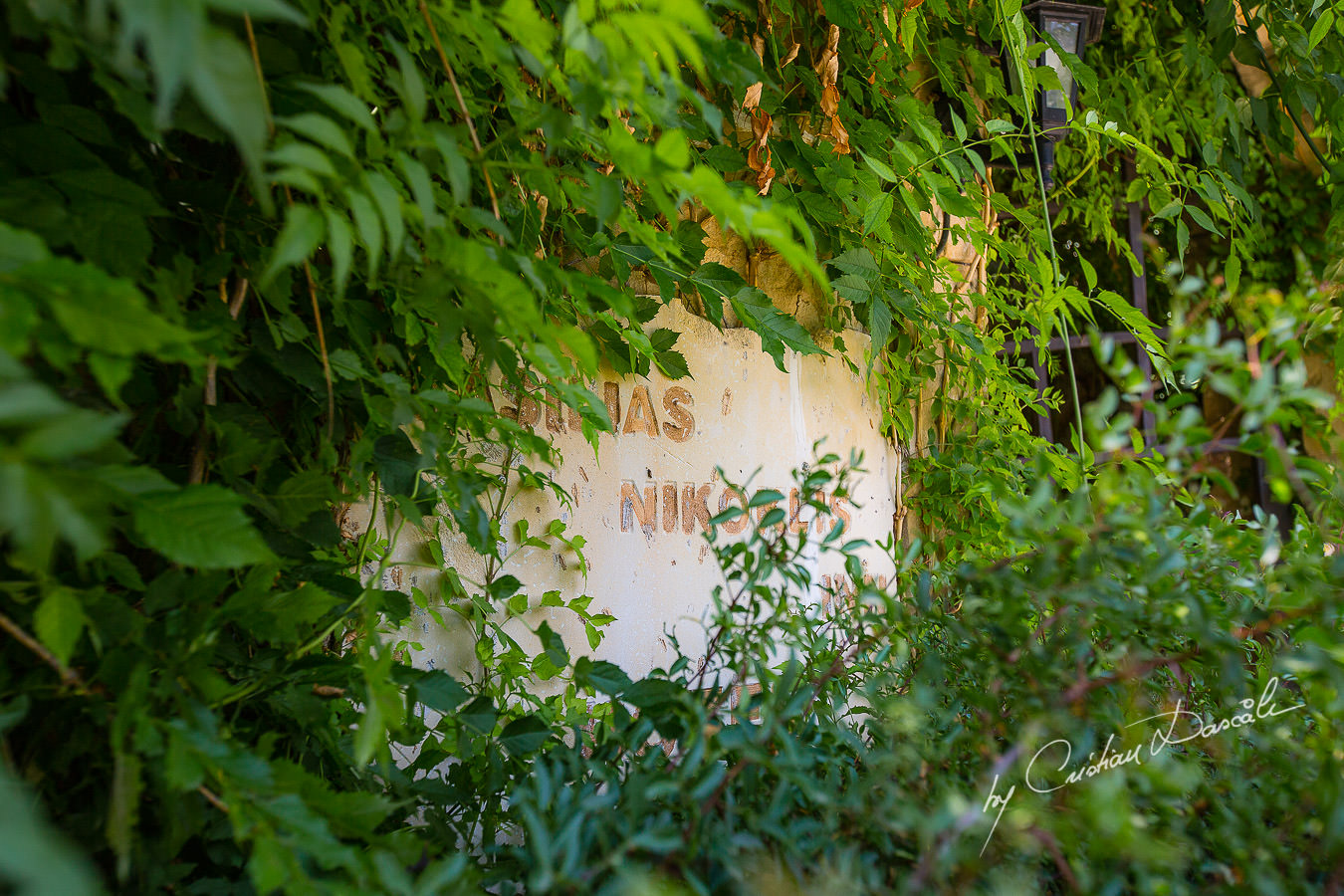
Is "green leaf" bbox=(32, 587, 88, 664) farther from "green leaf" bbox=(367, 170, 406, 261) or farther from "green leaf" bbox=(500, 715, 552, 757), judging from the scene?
"green leaf" bbox=(500, 715, 552, 757)

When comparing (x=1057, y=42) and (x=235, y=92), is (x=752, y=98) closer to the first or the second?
(x=1057, y=42)

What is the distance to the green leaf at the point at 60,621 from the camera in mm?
538

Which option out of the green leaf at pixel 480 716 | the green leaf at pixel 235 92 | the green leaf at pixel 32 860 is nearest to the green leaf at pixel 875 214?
the green leaf at pixel 480 716

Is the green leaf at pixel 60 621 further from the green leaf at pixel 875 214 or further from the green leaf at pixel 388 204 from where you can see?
the green leaf at pixel 875 214

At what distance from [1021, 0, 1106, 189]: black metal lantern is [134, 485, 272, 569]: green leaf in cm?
197

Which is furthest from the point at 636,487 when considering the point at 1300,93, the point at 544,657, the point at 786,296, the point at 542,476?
the point at 1300,93

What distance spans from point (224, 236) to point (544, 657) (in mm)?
746

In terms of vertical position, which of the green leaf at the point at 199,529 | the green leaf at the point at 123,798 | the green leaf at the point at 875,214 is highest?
the green leaf at the point at 875,214

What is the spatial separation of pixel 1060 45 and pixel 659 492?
1515 millimetres

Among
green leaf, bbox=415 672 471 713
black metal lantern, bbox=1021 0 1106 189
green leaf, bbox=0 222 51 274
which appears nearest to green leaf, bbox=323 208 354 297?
green leaf, bbox=0 222 51 274

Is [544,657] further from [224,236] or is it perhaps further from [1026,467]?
[1026,467]

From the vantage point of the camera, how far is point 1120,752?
765 mm

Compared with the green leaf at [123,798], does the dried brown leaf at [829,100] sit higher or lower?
higher

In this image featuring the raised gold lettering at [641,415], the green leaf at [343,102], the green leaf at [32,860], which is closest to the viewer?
the green leaf at [32,860]
